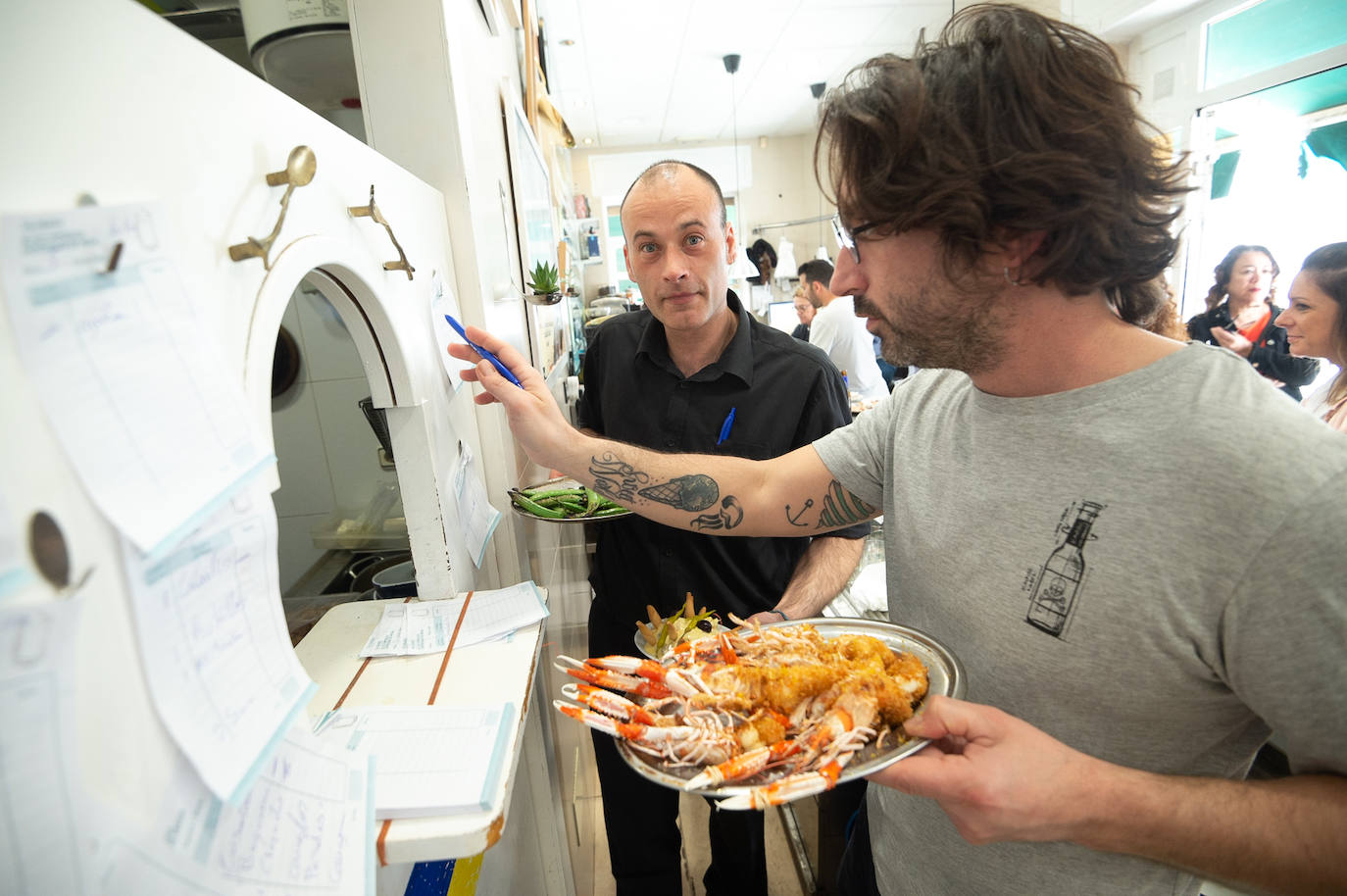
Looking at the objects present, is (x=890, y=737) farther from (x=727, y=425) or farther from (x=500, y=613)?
(x=727, y=425)

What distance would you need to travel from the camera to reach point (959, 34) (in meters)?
1.04

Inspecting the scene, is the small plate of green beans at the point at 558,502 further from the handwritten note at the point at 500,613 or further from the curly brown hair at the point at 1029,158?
the curly brown hair at the point at 1029,158

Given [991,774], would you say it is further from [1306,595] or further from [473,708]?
[473,708]

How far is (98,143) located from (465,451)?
1085 mm

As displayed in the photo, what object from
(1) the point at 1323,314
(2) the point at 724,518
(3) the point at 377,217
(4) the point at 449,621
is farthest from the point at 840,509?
(1) the point at 1323,314

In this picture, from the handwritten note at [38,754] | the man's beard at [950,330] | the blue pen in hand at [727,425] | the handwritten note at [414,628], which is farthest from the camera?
the blue pen in hand at [727,425]

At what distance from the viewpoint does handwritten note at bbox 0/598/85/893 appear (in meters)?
0.39

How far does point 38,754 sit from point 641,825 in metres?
1.95

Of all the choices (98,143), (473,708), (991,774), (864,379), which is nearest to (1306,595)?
(991,774)

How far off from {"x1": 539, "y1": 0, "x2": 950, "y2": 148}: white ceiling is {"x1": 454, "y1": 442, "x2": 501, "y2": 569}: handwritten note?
11.9 ft

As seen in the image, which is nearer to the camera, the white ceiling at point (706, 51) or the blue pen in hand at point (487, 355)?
the blue pen in hand at point (487, 355)

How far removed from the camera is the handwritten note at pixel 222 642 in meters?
0.52

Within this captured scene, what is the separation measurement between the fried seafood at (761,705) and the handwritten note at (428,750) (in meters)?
0.12

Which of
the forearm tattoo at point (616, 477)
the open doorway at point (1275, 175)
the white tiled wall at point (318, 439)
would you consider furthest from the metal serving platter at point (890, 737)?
the open doorway at point (1275, 175)
